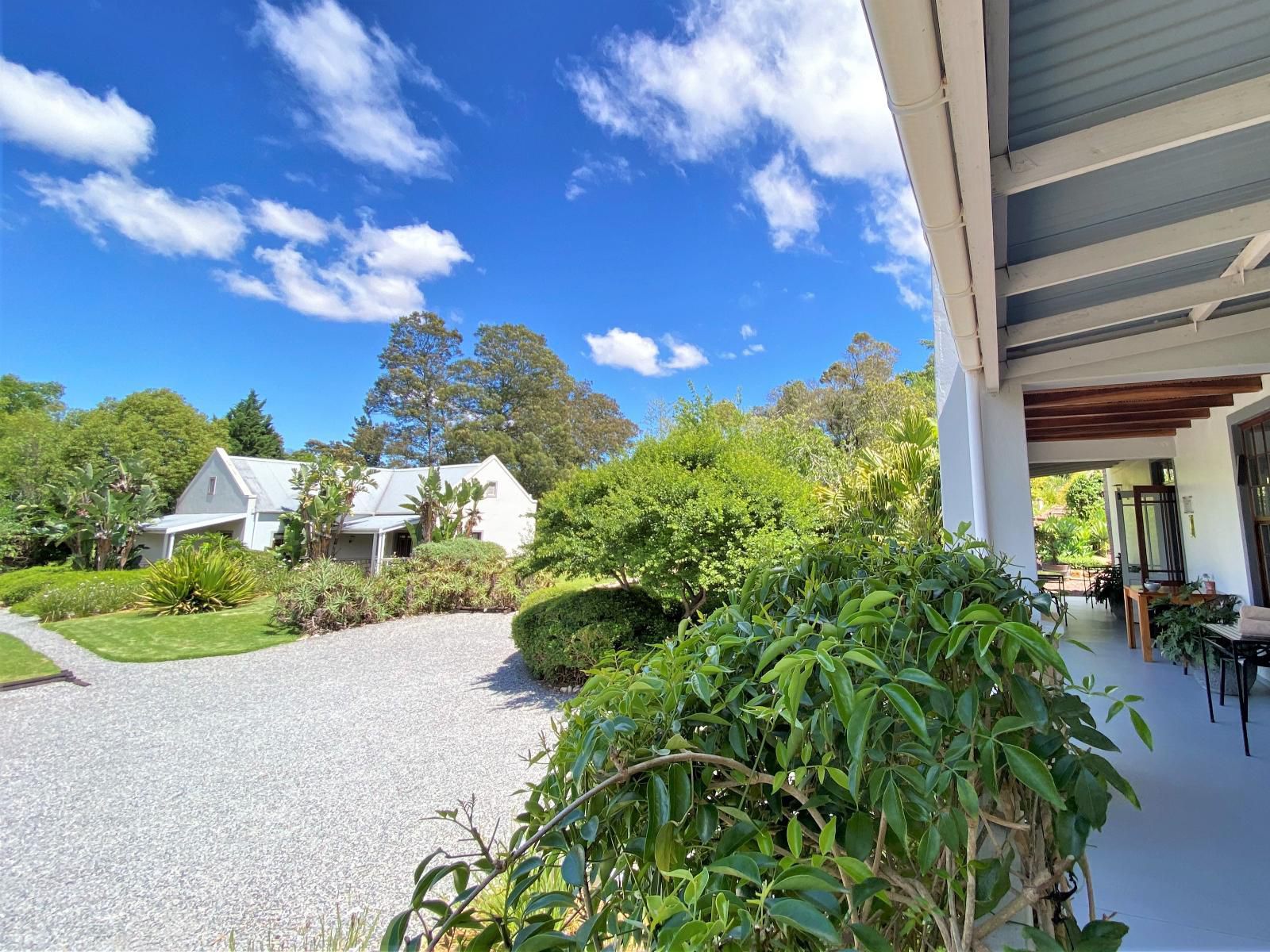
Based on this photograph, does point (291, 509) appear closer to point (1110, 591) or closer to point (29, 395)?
point (1110, 591)

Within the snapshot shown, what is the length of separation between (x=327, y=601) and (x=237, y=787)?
7334 mm

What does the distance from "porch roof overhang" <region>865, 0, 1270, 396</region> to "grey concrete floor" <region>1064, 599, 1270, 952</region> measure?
209 cm

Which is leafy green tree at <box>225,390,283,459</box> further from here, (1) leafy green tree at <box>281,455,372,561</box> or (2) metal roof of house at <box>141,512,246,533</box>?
(1) leafy green tree at <box>281,455,372,561</box>

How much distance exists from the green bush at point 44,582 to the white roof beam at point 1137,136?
19.8 m

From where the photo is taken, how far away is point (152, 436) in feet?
86.8

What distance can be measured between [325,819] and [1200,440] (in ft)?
34.9

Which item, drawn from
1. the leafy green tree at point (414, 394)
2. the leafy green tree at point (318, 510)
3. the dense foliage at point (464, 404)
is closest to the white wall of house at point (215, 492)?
the leafy green tree at point (318, 510)

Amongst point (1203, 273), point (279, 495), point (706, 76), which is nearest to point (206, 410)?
point (279, 495)

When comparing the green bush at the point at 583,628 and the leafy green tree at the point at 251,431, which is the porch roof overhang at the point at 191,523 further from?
the green bush at the point at 583,628

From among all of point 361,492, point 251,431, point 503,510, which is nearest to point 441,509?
point 503,510

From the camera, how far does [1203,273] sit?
110 inches

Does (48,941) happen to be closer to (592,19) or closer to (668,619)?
(668,619)

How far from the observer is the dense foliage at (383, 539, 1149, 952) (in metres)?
0.75

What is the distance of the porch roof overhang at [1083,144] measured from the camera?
49.7 inches
